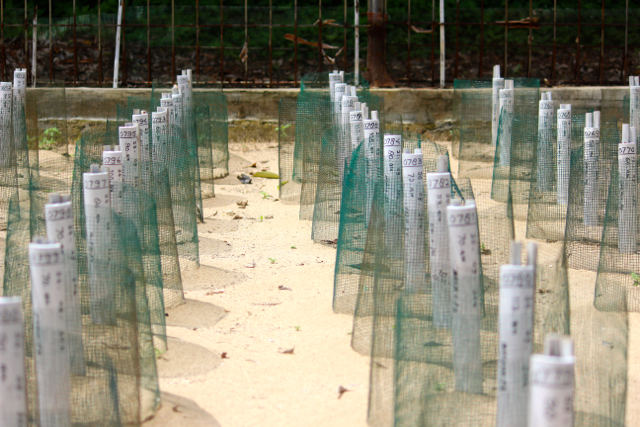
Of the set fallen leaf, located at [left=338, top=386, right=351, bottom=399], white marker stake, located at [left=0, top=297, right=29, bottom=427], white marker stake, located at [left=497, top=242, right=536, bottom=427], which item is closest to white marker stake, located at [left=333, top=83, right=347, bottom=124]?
fallen leaf, located at [left=338, top=386, right=351, bottom=399]

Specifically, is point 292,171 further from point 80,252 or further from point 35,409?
point 35,409

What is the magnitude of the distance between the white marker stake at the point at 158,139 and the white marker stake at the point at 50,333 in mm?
3432

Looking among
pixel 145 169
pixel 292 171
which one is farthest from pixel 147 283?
pixel 292 171

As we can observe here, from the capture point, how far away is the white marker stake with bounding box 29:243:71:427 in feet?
11.4

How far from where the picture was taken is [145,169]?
21.6ft

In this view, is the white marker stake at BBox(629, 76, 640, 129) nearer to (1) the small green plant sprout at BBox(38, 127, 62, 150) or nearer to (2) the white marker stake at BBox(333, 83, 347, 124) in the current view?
(2) the white marker stake at BBox(333, 83, 347, 124)

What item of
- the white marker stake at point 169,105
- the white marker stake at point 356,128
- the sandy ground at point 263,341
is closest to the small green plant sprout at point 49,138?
the white marker stake at point 169,105

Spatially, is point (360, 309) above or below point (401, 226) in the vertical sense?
below

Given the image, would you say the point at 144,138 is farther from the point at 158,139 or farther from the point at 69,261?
the point at 69,261

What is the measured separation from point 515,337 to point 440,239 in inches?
48.6

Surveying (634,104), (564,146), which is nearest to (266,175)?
(564,146)

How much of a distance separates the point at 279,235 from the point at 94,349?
3527 millimetres

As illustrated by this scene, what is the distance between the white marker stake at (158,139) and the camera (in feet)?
22.7

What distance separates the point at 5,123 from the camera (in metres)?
8.41
